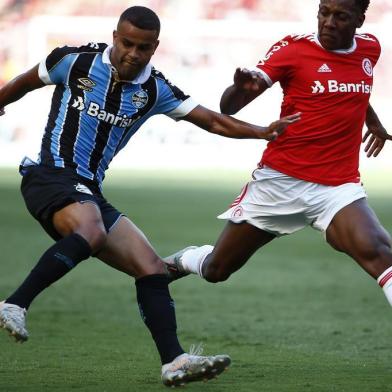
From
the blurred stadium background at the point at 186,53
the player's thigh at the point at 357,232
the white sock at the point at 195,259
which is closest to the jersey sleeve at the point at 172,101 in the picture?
the player's thigh at the point at 357,232

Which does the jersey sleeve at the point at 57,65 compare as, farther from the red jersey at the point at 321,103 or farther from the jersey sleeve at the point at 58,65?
the red jersey at the point at 321,103

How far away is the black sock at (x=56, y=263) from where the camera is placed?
19.4 ft

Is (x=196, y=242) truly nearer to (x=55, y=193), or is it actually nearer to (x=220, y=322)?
(x=220, y=322)

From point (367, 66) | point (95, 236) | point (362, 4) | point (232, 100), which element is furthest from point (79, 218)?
point (362, 4)

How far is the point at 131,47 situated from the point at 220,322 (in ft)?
14.4

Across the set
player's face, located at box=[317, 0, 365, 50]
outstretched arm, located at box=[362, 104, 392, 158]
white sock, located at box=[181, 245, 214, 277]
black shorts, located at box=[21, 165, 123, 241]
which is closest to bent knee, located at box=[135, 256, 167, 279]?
black shorts, located at box=[21, 165, 123, 241]

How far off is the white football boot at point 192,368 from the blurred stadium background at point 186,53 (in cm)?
2069

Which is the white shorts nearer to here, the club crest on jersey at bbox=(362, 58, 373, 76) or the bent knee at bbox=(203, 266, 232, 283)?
the bent knee at bbox=(203, 266, 232, 283)

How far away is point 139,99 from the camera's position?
641cm

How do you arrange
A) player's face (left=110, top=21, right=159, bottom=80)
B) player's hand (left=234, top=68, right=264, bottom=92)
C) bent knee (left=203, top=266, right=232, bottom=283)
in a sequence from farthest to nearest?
bent knee (left=203, top=266, right=232, bottom=283)
player's hand (left=234, top=68, right=264, bottom=92)
player's face (left=110, top=21, right=159, bottom=80)

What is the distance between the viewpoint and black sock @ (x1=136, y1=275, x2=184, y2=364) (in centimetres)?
618

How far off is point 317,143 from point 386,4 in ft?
76.3

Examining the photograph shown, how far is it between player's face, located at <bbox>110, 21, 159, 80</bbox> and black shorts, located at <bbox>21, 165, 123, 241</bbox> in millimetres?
718

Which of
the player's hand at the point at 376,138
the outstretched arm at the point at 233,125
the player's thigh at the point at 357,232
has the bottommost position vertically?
the player's thigh at the point at 357,232
